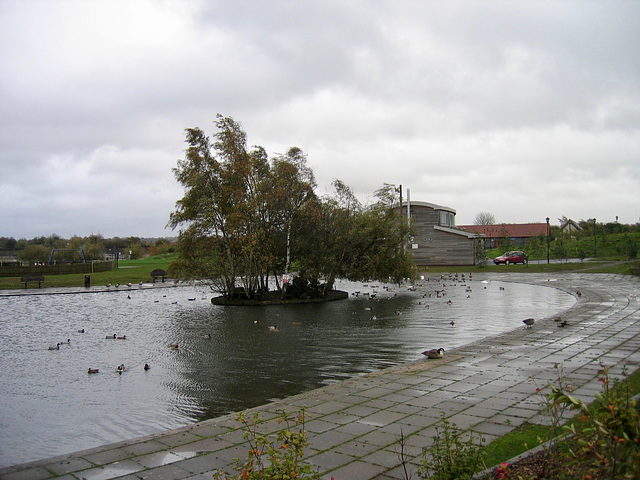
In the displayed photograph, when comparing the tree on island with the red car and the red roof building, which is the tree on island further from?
the red roof building

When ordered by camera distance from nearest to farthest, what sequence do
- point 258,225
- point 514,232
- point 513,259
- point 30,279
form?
point 258,225 → point 30,279 → point 513,259 → point 514,232

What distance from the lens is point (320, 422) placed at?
21.2ft

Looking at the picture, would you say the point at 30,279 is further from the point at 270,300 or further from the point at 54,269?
the point at 270,300

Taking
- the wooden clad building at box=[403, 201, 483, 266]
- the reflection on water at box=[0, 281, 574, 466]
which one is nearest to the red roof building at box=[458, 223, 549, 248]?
the wooden clad building at box=[403, 201, 483, 266]

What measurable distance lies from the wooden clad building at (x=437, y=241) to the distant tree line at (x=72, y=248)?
27.0 m

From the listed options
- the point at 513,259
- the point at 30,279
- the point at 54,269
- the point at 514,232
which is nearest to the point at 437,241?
the point at 513,259

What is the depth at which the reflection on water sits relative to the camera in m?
7.82

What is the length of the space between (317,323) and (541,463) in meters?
14.4

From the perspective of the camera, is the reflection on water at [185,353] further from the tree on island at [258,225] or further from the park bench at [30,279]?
the park bench at [30,279]

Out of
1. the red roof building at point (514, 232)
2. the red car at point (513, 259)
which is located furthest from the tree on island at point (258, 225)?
the red roof building at point (514, 232)

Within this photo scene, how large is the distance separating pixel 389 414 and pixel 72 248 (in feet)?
316

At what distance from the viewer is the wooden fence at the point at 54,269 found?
166 ft

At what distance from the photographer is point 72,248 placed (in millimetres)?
91375

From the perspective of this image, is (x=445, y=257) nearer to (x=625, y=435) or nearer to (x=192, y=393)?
(x=192, y=393)
